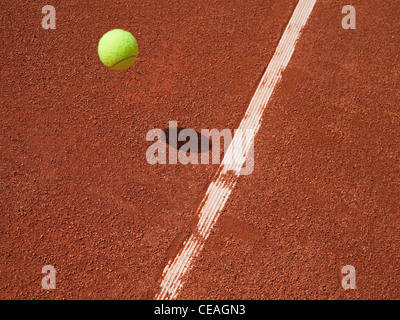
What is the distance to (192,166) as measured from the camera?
425 centimetres

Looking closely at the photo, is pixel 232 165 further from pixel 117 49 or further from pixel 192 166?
pixel 117 49

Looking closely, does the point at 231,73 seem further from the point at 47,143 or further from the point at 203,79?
the point at 47,143

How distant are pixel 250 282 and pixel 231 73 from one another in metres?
3.30

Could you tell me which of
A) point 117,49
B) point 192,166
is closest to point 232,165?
point 192,166

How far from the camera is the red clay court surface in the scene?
156 inches

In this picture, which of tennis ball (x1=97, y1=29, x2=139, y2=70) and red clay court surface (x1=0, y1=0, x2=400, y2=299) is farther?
red clay court surface (x1=0, y1=0, x2=400, y2=299)

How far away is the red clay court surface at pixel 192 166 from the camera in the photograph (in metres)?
3.97

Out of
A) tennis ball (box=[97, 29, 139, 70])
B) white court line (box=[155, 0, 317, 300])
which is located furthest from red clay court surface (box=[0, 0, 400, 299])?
tennis ball (box=[97, 29, 139, 70])

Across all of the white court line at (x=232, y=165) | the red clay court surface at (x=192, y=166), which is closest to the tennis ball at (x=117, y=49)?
the red clay court surface at (x=192, y=166)

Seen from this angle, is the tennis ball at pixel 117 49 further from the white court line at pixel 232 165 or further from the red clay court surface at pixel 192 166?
the white court line at pixel 232 165

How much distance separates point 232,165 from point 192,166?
64cm

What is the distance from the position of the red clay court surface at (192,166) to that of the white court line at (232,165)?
0.36 ft

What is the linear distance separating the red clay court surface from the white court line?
0.11m

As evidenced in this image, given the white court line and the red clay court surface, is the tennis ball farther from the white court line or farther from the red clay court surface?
the white court line
